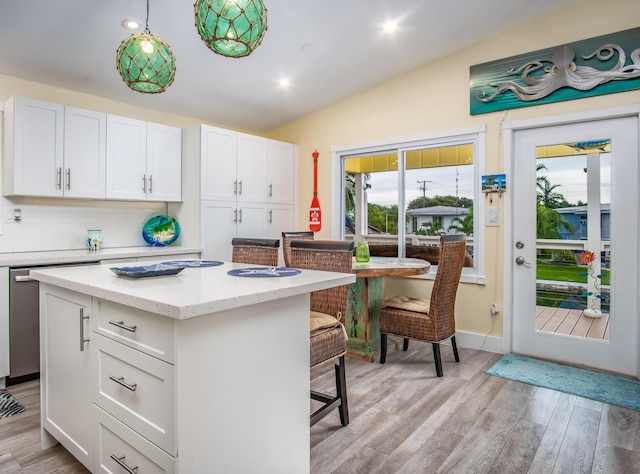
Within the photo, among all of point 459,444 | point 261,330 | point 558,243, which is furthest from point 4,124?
point 558,243

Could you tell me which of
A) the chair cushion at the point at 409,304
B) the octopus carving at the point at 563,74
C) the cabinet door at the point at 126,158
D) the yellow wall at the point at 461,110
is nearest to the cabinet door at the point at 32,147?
the cabinet door at the point at 126,158

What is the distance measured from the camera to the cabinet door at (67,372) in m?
1.73

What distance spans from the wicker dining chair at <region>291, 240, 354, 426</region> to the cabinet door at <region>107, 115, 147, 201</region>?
2.13m

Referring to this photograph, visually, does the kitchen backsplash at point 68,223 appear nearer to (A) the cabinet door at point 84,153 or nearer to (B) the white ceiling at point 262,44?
(A) the cabinet door at point 84,153

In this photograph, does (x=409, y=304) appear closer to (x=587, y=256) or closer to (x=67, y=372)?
(x=587, y=256)

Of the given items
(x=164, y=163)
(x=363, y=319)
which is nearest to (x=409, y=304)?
(x=363, y=319)

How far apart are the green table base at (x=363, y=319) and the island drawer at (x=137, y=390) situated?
2.15 meters

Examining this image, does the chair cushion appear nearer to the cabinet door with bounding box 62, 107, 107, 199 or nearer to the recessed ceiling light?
the cabinet door with bounding box 62, 107, 107, 199

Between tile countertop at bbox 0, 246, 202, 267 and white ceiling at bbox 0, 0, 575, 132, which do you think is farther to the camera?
tile countertop at bbox 0, 246, 202, 267

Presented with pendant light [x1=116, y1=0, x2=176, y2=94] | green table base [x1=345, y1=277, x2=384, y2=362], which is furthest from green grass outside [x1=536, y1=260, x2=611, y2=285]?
pendant light [x1=116, y1=0, x2=176, y2=94]

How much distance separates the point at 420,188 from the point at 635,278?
6.46ft

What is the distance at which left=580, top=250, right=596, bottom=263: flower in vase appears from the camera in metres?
3.28

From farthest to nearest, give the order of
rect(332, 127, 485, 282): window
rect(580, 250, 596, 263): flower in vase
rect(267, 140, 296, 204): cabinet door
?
rect(267, 140, 296, 204): cabinet door
rect(332, 127, 485, 282): window
rect(580, 250, 596, 263): flower in vase

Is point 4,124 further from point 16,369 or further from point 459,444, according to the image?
point 459,444
